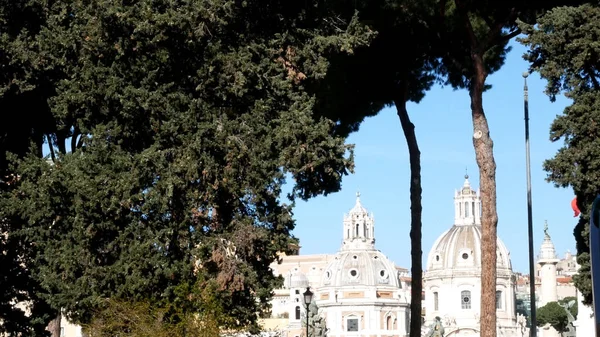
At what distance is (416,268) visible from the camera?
18703 mm

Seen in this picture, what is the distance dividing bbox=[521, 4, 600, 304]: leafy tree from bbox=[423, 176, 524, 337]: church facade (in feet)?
277

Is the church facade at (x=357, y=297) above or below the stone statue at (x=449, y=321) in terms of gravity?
above

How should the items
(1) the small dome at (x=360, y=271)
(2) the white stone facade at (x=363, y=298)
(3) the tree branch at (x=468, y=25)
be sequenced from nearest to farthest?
(3) the tree branch at (x=468, y=25) → (2) the white stone facade at (x=363, y=298) → (1) the small dome at (x=360, y=271)

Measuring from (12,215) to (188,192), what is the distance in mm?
3296

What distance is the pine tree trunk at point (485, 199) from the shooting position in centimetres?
1616

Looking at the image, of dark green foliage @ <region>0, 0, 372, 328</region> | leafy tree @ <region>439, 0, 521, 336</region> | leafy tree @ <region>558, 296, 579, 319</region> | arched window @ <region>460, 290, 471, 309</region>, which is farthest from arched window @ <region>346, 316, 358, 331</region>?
dark green foliage @ <region>0, 0, 372, 328</region>

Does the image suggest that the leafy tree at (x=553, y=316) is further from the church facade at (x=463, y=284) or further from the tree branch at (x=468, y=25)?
the tree branch at (x=468, y=25)

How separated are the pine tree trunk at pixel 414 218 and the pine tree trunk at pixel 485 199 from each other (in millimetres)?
2226

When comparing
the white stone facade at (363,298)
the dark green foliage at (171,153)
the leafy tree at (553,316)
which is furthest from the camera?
the white stone facade at (363,298)

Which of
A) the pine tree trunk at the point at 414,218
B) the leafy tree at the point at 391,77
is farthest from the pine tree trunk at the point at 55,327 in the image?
the pine tree trunk at the point at 414,218

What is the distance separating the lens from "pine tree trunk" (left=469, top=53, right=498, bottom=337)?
16156 millimetres

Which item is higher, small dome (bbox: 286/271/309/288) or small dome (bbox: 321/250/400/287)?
small dome (bbox: 321/250/400/287)

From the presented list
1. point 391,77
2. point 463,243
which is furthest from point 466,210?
point 391,77

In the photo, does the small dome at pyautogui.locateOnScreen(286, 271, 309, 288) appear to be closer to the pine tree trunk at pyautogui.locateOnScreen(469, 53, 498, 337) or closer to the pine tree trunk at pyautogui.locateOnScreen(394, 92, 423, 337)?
the pine tree trunk at pyautogui.locateOnScreen(394, 92, 423, 337)
